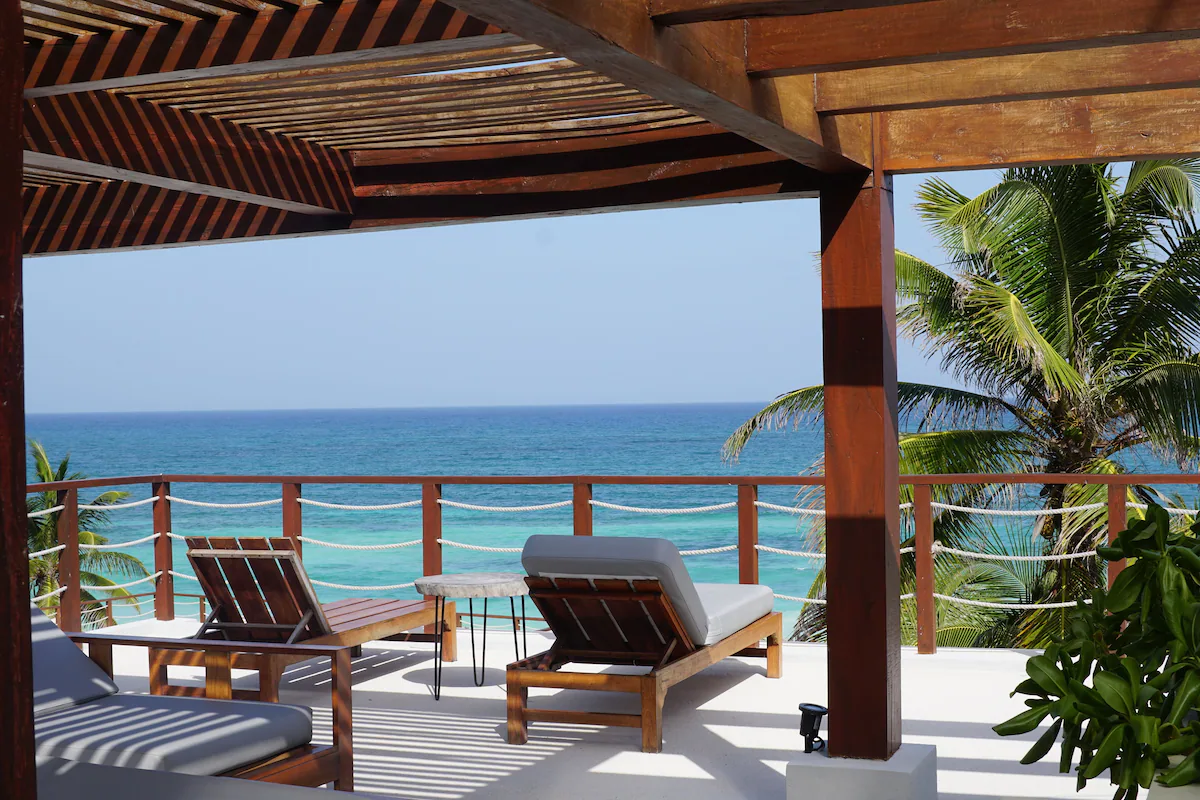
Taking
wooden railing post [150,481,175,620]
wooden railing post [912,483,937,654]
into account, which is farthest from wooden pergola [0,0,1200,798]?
wooden railing post [150,481,175,620]

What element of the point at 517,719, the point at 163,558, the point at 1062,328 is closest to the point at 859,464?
the point at 517,719

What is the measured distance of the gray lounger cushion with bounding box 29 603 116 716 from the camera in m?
3.96

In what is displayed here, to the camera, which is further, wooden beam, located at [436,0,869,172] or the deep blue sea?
the deep blue sea

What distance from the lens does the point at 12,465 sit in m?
1.16

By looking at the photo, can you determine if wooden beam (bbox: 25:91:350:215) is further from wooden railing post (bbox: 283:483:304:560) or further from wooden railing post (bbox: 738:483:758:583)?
wooden railing post (bbox: 738:483:758:583)

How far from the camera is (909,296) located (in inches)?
496

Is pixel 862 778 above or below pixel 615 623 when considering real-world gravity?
below

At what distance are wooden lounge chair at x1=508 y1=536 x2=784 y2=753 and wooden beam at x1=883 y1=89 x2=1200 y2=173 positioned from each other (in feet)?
6.21

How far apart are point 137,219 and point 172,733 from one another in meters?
2.70

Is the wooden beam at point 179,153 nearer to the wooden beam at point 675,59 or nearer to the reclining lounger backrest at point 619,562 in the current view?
the reclining lounger backrest at point 619,562

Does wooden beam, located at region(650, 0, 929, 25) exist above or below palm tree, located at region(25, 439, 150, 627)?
above

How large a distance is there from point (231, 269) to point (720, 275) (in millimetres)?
18401

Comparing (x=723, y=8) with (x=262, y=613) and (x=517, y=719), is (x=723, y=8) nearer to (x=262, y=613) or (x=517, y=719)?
(x=517, y=719)

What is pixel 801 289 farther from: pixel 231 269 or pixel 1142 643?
pixel 1142 643
